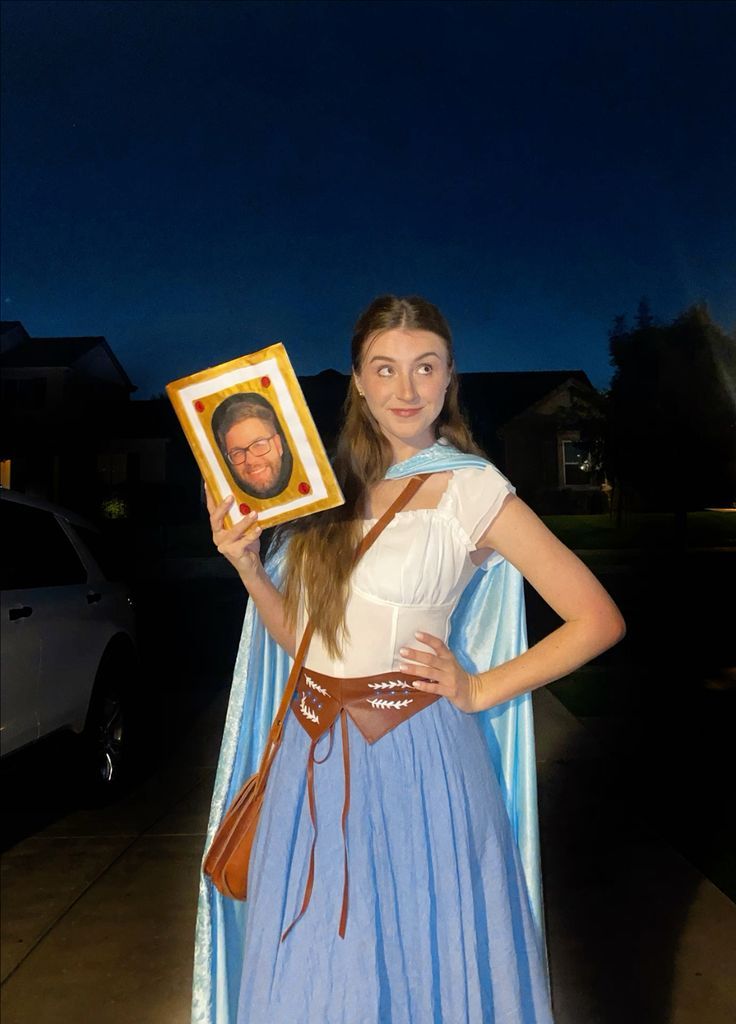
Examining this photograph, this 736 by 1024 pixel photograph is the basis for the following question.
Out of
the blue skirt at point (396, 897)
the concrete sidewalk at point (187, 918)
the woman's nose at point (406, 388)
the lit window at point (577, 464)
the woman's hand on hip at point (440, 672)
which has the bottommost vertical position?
the concrete sidewalk at point (187, 918)

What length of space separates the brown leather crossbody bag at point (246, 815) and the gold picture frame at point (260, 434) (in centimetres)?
17

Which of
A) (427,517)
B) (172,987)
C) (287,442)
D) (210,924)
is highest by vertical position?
(287,442)

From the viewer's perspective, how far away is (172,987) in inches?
117

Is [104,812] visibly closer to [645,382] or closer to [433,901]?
[433,901]

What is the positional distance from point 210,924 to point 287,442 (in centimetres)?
107

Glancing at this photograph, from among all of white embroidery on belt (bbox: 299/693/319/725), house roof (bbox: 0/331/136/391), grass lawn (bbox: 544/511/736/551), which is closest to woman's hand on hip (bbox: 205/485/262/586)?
white embroidery on belt (bbox: 299/693/319/725)

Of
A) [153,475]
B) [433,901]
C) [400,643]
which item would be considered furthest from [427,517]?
[153,475]

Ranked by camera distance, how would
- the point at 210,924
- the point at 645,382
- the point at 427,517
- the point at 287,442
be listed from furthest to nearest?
the point at 645,382
the point at 210,924
the point at 427,517
the point at 287,442

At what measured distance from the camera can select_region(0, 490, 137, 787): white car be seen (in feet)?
13.0

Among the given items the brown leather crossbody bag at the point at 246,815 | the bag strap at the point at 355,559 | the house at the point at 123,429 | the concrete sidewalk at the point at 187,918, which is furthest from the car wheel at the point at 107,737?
the house at the point at 123,429

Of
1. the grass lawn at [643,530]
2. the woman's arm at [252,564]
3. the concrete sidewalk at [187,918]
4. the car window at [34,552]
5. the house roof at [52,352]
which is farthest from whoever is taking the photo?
the grass lawn at [643,530]

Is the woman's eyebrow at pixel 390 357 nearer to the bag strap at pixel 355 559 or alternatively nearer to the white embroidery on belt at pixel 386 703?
the bag strap at pixel 355 559

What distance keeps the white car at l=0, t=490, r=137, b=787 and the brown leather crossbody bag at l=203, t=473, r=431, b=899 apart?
A: 2487 mm

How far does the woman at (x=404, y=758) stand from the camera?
57.4 inches
